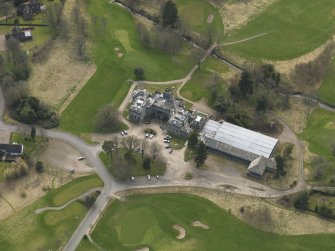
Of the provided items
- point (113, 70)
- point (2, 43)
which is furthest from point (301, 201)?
point (2, 43)

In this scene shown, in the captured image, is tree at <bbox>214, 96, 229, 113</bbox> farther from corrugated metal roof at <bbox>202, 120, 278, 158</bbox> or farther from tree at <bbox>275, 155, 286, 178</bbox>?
tree at <bbox>275, 155, 286, 178</bbox>

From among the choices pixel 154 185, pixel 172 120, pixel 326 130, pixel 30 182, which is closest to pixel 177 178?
pixel 154 185

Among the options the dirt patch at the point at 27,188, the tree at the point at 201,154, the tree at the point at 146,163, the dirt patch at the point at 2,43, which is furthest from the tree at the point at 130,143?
the dirt patch at the point at 2,43

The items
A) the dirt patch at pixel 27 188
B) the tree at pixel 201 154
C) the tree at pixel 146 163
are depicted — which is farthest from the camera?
the tree at pixel 146 163

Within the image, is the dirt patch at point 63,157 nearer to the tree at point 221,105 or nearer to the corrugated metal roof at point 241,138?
the corrugated metal roof at point 241,138

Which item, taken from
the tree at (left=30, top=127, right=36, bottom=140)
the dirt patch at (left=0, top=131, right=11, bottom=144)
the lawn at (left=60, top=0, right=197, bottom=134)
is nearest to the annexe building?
the lawn at (left=60, top=0, right=197, bottom=134)

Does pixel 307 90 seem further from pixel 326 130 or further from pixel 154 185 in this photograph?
pixel 154 185
